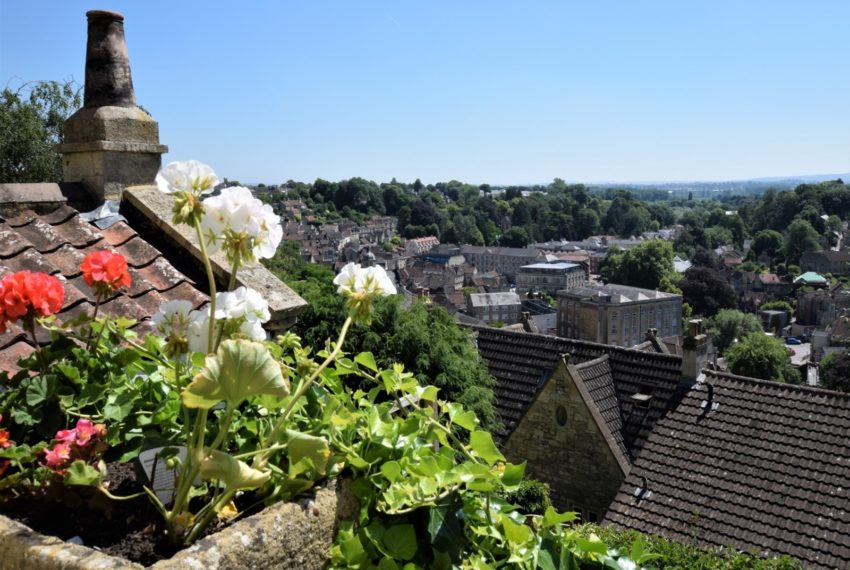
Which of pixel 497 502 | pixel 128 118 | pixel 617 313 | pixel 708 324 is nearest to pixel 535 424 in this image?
pixel 128 118

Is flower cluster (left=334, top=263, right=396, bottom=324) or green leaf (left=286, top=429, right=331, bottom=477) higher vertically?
flower cluster (left=334, top=263, right=396, bottom=324)

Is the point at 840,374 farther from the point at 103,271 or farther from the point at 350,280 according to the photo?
the point at 103,271

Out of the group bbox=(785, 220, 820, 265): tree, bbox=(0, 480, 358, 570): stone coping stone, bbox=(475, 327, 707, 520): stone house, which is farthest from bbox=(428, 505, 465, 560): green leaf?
bbox=(785, 220, 820, 265): tree

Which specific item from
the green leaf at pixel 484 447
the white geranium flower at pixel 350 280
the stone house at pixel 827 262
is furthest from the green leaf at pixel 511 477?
the stone house at pixel 827 262

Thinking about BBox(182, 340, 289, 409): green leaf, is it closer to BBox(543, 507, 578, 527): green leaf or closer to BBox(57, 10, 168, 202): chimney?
BBox(543, 507, 578, 527): green leaf

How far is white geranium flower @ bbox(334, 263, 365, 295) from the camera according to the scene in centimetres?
179

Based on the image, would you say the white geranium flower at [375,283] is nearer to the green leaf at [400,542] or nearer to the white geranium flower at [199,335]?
the white geranium flower at [199,335]

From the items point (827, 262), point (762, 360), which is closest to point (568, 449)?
point (762, 360)

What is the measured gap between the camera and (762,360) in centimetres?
5850

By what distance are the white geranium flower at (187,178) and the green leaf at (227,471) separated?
22.6 inches

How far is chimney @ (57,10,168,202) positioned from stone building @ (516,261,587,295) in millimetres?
117322

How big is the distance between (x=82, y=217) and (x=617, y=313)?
6980 centimetres

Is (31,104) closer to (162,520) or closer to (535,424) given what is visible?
(535,424)

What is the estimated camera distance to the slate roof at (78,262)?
9.89 ft
